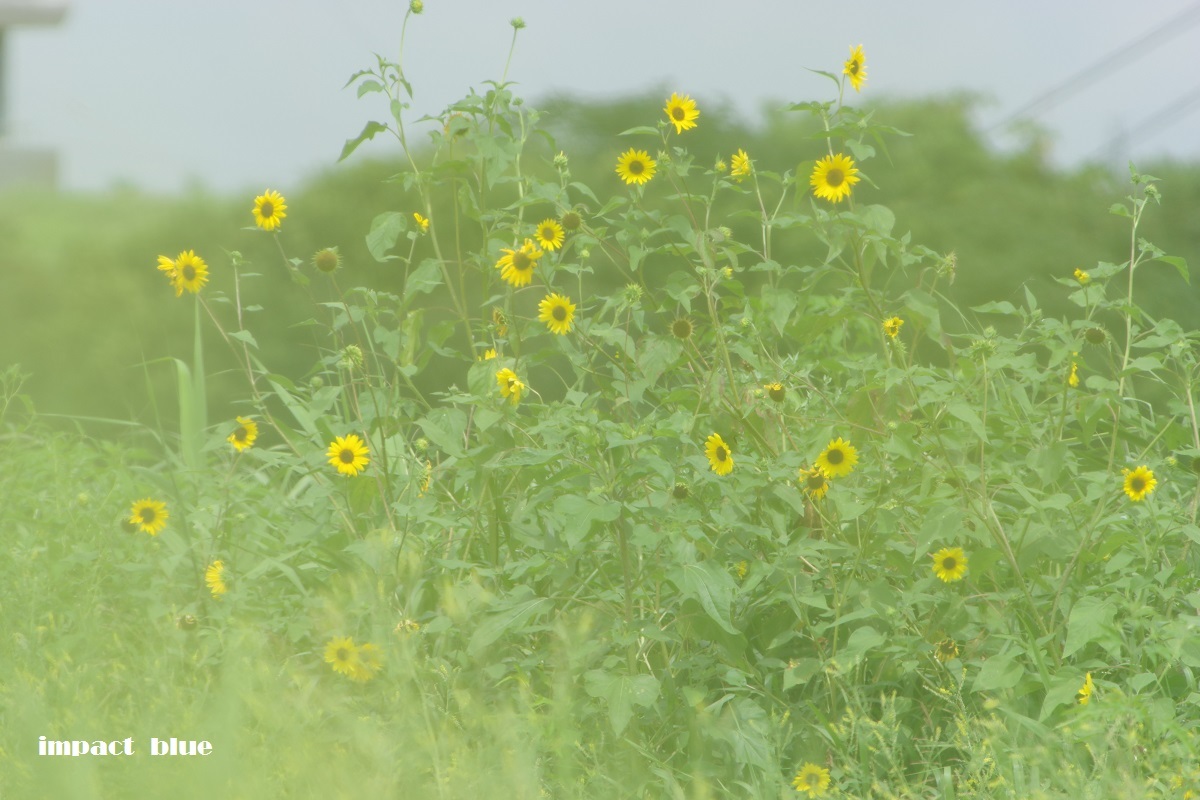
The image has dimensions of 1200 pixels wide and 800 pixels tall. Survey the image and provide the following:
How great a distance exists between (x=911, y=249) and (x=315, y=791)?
→ 1.57m

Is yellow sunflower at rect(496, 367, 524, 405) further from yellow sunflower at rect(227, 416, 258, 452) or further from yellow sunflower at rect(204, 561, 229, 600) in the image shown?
yellow sunflower at rect(204, 561, 229, 600)

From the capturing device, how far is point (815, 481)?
2.23 m

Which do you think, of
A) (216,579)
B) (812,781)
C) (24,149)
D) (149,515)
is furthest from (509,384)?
(24,149)

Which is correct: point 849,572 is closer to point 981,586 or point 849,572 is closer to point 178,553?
point 981,586

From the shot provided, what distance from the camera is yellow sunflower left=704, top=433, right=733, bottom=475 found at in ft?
7.27

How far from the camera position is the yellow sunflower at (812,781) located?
2070 mm

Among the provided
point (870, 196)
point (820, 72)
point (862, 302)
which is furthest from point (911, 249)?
point (870, 196)

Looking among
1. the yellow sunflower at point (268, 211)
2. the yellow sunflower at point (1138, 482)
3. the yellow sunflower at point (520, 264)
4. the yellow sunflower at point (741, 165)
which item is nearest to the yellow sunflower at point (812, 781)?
the yellow sunflower at point (1138, 482)

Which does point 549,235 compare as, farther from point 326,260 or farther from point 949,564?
point 949,564

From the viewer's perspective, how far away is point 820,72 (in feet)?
7.43

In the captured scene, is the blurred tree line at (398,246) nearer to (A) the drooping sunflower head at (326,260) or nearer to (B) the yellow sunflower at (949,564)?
(A) the drooping sunflower head at (326,260)

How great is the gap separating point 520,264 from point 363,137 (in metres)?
0.42

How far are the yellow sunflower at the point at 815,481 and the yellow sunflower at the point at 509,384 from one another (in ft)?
1.83

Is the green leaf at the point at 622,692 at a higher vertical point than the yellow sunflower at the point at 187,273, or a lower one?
lower
